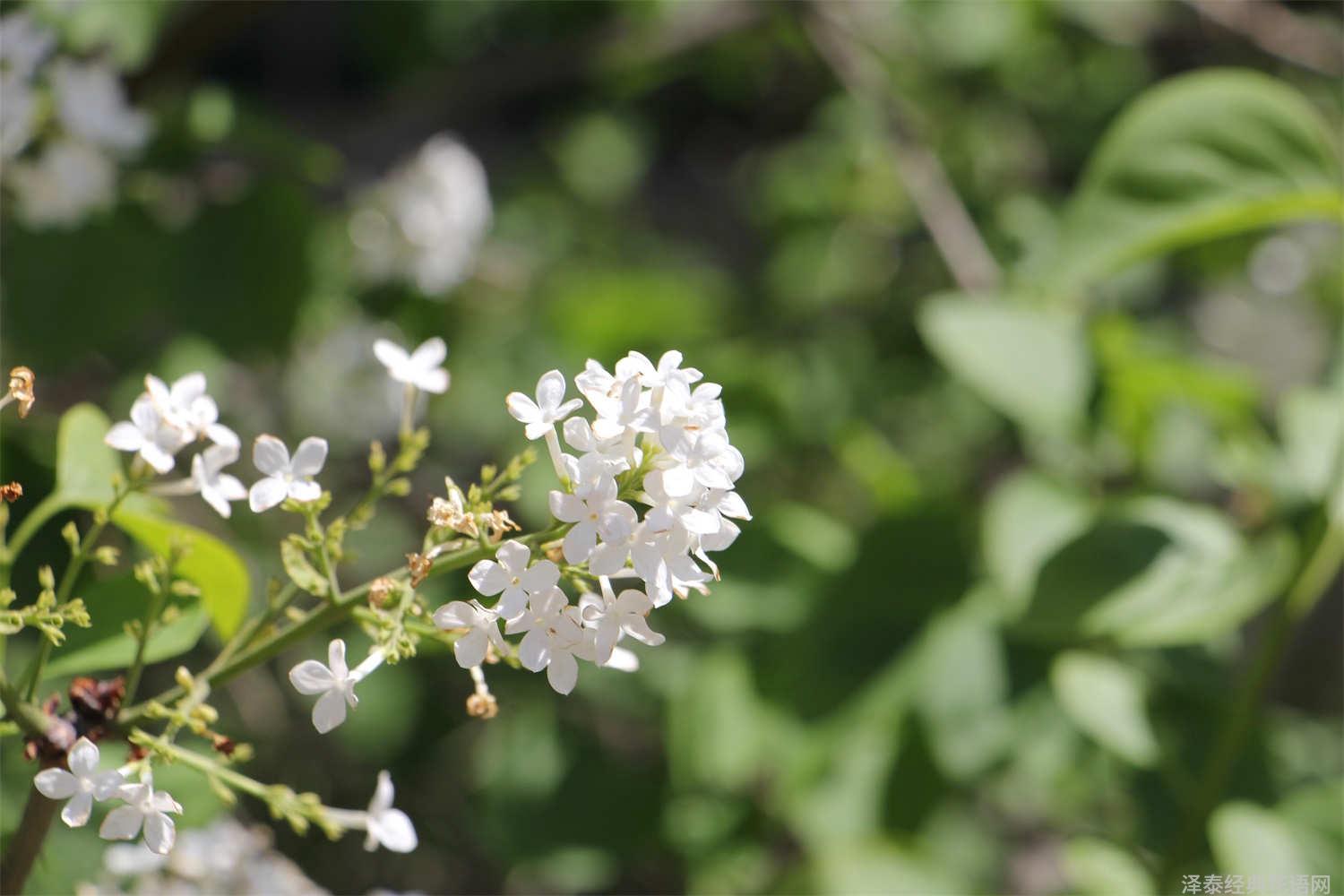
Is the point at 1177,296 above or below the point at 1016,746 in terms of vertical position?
below

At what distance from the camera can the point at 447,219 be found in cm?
139

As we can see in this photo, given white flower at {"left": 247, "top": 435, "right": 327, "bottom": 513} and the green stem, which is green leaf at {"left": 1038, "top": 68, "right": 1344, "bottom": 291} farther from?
white flower at {"left": 247, "top": 435, "right": 327, "bottom": 513}

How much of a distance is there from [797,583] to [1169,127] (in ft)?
1.68

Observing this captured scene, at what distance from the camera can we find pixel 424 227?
1377 millimetres

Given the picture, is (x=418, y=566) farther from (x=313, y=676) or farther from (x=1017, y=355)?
(x=1017, y=355)

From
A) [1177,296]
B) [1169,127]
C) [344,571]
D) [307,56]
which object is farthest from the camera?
[307,56]

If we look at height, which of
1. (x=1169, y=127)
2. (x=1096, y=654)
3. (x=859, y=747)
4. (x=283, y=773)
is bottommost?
(x=283, y=773)

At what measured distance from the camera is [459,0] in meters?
2.00

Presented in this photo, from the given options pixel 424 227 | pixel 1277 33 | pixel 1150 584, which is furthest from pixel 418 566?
pixel 1277 33

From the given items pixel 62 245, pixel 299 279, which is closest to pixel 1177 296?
pixel 299 279

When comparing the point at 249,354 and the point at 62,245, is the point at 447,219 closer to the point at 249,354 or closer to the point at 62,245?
the point at 249,354

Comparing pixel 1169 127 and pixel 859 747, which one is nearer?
pixel 1169 127

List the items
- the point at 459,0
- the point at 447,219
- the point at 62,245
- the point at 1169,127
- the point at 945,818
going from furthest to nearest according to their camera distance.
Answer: the point at 459,0 → the point at 945,818 → the point at 447,219 → the point at 62,245 → the point at 1169,127

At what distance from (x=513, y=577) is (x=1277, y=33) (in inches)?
70.1
